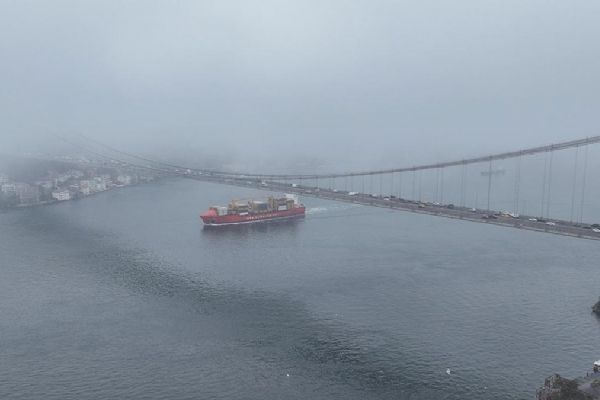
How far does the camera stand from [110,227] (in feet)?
87.9

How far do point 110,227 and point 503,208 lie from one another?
18.5 m

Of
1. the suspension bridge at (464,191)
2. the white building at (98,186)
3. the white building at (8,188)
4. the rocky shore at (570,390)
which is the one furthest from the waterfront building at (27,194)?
the rocky shore at (570,390)

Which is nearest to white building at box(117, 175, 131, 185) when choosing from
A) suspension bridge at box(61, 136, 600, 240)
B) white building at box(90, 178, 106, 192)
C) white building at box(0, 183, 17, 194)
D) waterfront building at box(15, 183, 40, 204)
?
white building at box(90, 178, 106, 192)

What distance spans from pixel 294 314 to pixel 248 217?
15058 mm

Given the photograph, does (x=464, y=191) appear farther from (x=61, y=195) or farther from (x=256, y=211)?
(x=61, y=195)

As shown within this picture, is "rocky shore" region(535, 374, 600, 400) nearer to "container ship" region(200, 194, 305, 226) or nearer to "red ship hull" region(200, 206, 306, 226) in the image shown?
"red ship hull" region(200, 206, 306, 226)

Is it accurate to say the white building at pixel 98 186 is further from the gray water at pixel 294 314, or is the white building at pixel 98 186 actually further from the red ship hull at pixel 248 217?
the gray water at pixel 294 314

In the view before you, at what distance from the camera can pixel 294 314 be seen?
1485 cm

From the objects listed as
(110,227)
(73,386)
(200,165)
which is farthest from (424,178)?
(73,386)

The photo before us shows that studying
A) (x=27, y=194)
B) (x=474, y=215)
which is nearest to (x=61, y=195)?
(x=27, y=194)

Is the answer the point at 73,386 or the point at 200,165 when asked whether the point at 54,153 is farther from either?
the point at 73,386

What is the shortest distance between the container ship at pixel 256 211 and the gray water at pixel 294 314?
2970mm

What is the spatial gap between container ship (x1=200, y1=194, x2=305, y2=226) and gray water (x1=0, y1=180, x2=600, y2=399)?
297 centimetres

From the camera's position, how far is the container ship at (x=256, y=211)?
28.6m
